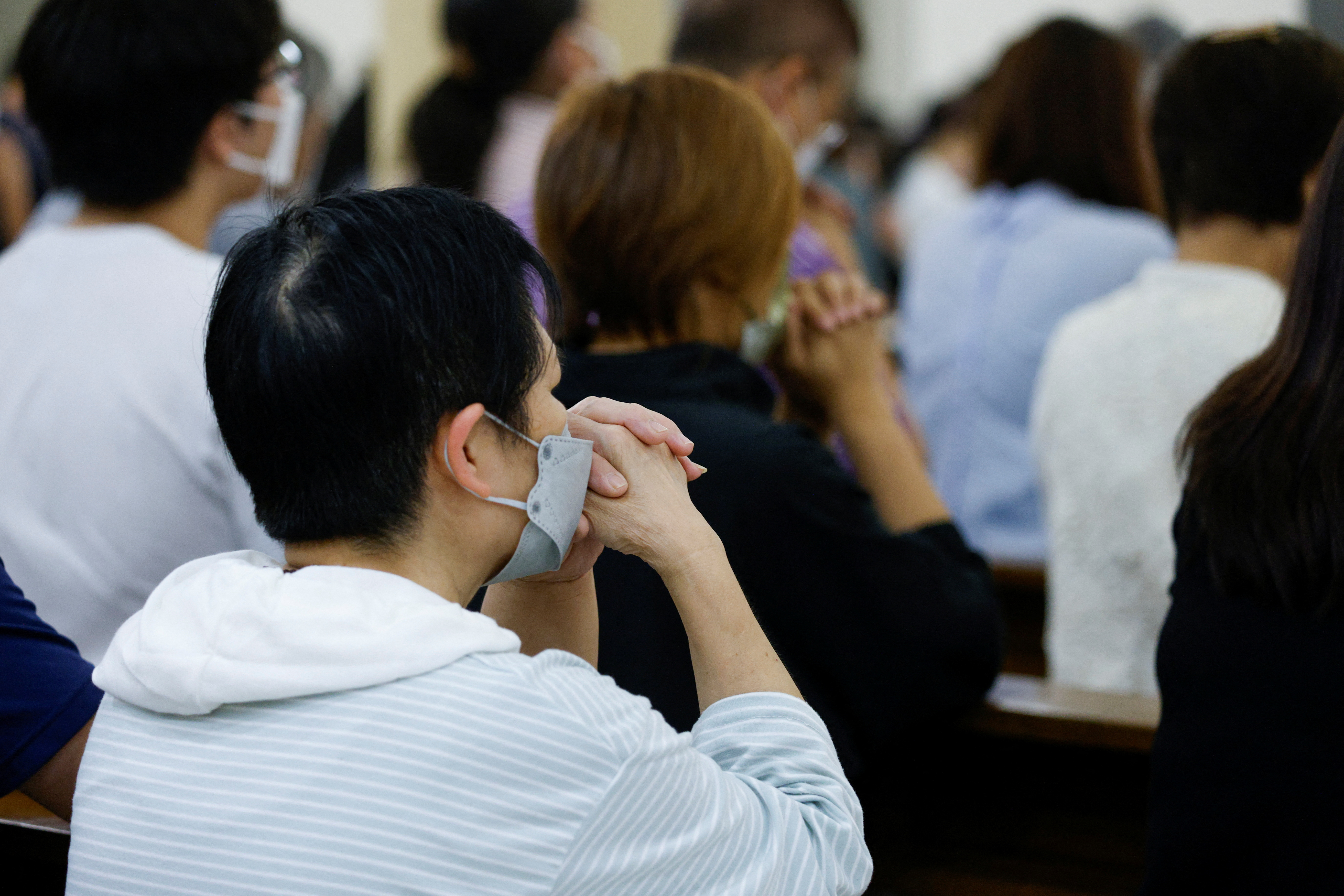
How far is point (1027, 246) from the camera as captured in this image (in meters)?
2.73

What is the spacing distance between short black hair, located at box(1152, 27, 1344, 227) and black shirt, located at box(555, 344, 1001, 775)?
744 millimetres

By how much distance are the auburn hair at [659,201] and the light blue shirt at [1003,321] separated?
124 cm

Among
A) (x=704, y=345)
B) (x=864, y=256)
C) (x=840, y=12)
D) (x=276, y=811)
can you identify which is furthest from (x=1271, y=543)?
(x=864, y=256)

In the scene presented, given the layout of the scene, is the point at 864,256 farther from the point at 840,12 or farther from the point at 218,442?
the point at 218,442

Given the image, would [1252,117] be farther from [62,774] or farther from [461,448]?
[62,774]

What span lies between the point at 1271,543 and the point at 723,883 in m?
0.65

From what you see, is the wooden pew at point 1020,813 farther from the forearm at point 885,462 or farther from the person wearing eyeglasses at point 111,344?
the person wearing eyeglasses at point 111,344

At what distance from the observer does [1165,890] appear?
53.0 inches

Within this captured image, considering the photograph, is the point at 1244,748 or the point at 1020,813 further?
the point at 1020,813

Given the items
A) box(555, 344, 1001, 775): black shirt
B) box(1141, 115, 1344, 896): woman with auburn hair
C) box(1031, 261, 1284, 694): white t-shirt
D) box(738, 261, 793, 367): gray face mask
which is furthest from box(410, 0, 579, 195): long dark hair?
box(1141, 115, 1344, 896): woman with auburn hair

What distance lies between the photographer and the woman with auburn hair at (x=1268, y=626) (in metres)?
1.23

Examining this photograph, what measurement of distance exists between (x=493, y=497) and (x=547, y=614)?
0.66 feet

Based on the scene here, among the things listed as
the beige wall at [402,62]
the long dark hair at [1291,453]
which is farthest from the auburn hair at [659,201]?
the beige wall at [402,62]

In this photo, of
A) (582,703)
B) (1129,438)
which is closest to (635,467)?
(582,703)
